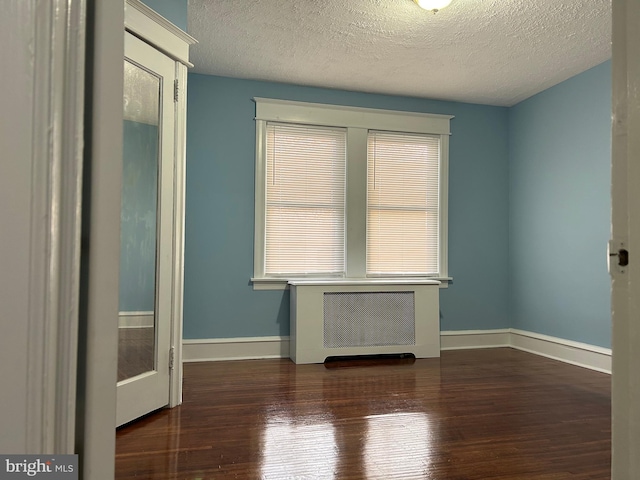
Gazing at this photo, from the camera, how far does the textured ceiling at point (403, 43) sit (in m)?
3.28

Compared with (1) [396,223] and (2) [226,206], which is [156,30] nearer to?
(2) [226,206]

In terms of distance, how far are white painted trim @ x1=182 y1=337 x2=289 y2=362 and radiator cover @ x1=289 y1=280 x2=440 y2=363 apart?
6.9 inches

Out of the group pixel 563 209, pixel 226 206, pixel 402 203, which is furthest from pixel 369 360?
pixel 563 209

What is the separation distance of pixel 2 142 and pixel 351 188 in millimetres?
4417

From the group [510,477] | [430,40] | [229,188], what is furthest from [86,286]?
[229,188]

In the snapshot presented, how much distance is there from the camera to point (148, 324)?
285cm

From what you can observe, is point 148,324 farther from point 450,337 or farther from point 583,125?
point 583,125

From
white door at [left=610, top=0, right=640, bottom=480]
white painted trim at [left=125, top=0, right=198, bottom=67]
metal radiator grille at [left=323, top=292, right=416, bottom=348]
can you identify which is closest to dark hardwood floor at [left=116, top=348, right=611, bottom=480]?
metal radiator grille at [left=323, top=292, right=416, bottom=348]

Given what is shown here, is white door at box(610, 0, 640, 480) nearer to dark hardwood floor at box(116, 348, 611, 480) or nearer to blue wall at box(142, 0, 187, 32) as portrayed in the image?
dark hardwood floor at box(116, 348, 611, 480)

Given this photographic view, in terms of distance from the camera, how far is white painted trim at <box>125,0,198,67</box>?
2.64 meters

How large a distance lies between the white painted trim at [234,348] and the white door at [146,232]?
143 centimetres

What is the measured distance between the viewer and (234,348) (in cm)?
451

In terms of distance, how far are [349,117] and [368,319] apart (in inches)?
80.4
